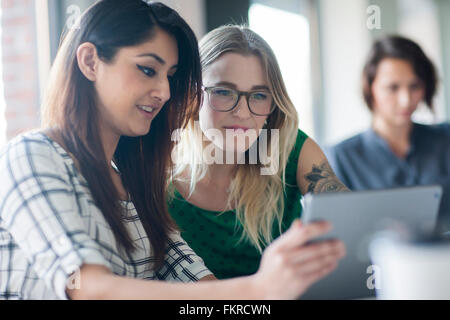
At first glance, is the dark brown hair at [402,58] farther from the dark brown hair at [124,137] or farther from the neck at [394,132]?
the dark brown hair at [124,137]

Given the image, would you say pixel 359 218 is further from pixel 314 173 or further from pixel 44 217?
pixel 314 173

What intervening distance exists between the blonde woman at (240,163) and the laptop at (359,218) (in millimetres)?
474

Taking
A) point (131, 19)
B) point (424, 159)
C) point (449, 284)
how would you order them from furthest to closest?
point (424, 159) < point (131, 19) < point (449, 284)

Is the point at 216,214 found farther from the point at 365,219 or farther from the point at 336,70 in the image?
the point at 336,70

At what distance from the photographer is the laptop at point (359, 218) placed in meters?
0.69

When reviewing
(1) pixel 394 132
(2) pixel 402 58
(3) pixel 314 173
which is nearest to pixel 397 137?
(1) pixel 394 132

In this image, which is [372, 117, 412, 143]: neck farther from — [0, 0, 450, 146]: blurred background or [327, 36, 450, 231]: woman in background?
[0, 0, 450, 146]: blurred background

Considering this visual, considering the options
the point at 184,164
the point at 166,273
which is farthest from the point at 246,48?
the point at 166,273

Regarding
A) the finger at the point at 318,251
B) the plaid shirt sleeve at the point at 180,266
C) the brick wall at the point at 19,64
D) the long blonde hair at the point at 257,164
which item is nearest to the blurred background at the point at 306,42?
the brick wall at the point at 19,64

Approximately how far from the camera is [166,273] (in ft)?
3.77

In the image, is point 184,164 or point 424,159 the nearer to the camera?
point 184,164

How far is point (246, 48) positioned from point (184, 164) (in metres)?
0.39

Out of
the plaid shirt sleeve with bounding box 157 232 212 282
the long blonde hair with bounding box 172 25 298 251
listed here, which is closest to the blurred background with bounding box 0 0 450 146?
the long blonde hair with bounding box 172 25 298 251

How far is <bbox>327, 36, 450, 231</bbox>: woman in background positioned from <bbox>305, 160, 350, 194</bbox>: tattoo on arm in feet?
2.76
